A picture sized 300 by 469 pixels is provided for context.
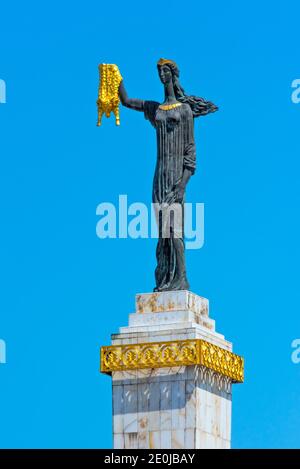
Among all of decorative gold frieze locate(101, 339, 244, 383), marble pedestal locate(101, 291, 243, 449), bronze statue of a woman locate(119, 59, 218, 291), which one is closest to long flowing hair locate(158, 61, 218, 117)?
bronze statue of a woman locate(119, 59, 218, 291)

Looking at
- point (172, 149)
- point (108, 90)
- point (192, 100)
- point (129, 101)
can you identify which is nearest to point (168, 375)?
point (172, 149)

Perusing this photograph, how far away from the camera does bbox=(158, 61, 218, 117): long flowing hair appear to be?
10069 centimetres

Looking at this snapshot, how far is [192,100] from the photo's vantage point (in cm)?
10081

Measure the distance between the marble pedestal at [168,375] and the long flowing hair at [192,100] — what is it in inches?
184

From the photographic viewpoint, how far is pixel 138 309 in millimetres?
99438

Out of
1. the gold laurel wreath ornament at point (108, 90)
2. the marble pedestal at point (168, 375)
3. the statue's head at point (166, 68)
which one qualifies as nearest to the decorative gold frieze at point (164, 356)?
the marble pedestal at point (168, 375)

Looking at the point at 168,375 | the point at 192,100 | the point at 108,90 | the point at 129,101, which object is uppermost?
the point at 108,90

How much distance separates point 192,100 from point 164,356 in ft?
21.6

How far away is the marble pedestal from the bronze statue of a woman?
1.02 m

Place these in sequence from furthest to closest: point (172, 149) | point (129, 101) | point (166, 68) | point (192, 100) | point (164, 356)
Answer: point (129, 101) → point (192, 100) → point (166, 68) → point (172, 149) → point (164, 356)

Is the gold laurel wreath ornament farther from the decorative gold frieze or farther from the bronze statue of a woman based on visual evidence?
the decorative gold frieze

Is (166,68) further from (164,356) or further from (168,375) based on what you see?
(168,375)
